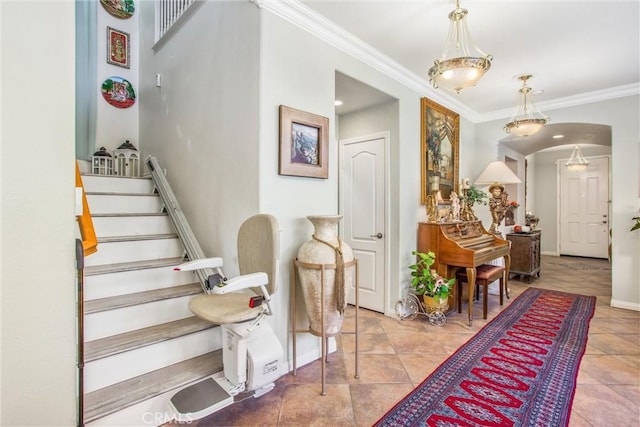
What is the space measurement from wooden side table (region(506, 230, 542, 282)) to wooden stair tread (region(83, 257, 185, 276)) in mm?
5151

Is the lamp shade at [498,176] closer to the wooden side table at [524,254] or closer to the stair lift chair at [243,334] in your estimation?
the wooden side table at [524,254]

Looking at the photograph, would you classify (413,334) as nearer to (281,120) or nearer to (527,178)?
(281,120)

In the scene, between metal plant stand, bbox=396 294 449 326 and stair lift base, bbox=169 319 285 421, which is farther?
metal plant stand, bbox=396 294 449 326

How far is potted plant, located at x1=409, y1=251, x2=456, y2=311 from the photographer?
10.6 ft

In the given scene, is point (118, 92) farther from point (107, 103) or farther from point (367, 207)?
point (367, 207)

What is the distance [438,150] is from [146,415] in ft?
13.0

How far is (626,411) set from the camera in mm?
1872

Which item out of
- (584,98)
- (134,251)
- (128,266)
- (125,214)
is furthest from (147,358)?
(584,98)

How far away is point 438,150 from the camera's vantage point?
4.04m

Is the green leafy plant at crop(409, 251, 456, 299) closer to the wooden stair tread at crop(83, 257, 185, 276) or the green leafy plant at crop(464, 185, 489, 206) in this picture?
the green leafy plant at crop(464, 185, 489, 206)

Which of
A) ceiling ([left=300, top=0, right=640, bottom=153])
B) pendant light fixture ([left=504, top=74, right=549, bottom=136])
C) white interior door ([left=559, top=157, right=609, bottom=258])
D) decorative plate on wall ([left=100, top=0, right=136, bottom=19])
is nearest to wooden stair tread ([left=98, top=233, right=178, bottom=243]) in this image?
ceiling ([left=300, top=0, right=640, bottom=153])

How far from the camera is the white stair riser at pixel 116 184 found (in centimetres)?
308

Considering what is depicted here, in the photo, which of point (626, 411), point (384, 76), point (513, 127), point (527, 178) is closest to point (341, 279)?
point (626, 411)

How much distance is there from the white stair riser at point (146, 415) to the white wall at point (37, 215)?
74cm
